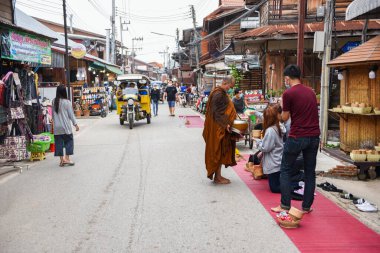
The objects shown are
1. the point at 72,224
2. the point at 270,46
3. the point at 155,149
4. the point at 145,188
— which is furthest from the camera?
the point at 270,46

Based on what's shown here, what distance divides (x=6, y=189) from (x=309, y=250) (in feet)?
18.1

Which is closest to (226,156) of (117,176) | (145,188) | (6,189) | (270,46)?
(145,188)

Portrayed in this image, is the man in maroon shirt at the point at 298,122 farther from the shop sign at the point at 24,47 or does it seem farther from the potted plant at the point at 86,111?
the potted plant at the point at 86,111

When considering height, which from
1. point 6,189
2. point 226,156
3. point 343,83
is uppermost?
point 343,83

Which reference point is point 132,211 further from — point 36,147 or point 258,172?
point 36,147

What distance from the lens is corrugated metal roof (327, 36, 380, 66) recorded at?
29.8 feet

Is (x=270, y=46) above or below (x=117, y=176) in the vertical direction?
above

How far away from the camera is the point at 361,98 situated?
33.1 feet

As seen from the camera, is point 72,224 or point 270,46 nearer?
point 72,224

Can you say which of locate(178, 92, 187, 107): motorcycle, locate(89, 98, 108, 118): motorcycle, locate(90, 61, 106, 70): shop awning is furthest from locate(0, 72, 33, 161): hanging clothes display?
locate(178, 92, 187, 107): motorcycle

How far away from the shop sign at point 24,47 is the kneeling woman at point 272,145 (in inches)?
288

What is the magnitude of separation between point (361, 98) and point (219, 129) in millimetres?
4416

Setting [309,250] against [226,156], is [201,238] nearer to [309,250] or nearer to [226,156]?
[309,250]

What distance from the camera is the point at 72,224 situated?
18.0 ft
